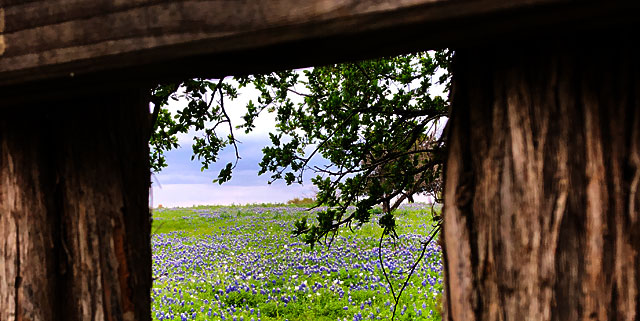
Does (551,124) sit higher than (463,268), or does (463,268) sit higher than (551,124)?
(551,124)

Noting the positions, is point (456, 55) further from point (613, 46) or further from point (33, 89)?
point (33, 89)

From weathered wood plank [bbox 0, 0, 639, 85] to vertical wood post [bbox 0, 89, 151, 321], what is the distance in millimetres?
214

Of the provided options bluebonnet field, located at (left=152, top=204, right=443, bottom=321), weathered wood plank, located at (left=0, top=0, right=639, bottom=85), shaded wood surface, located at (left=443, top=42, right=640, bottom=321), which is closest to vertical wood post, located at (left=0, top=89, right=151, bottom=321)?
weathered wood plank, located at (left=0, top=0, right=639, bottom=85)

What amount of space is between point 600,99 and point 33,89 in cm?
119

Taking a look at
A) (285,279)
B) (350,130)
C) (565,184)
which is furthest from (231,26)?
(285,279)

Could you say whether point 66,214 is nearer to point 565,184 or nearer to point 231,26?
point 231,26

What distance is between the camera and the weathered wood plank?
784mm

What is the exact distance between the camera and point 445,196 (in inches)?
42.7

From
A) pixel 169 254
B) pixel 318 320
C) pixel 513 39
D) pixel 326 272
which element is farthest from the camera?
pixel 169 254

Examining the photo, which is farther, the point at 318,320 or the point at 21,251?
the point at 318,320

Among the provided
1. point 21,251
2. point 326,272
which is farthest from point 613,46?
point 326,272

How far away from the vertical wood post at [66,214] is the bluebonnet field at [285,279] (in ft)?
11.9

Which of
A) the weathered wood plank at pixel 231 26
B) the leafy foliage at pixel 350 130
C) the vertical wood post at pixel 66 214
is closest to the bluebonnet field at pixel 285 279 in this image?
the leafy foliage at pixel 350 130

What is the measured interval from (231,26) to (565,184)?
701mm
